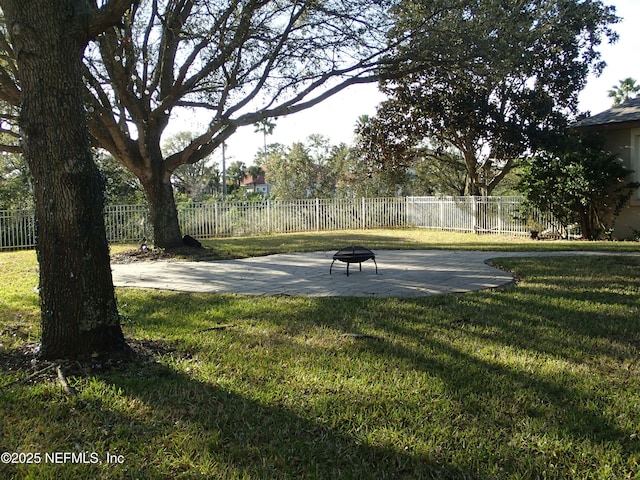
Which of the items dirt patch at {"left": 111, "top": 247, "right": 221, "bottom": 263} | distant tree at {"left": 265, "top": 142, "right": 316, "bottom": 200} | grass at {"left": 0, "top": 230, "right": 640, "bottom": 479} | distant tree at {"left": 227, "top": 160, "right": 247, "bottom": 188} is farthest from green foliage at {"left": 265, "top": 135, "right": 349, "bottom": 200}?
distant tree at {"left": 227, "top": 160, "right": 247, "bottom": 188}

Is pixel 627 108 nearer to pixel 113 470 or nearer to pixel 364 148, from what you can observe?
pixel 364 148

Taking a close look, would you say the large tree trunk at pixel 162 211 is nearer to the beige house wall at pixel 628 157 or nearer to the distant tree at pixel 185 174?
the beige house wall at pixel 628 157

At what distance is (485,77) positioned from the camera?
10820 millimetres

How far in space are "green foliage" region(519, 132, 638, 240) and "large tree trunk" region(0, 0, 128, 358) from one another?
1428 cm

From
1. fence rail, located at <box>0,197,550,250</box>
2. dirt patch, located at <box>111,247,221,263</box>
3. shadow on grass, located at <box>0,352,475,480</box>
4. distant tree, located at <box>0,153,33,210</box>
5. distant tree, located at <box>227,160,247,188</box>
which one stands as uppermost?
distant tree, located at <box>227,160,247,188</box>

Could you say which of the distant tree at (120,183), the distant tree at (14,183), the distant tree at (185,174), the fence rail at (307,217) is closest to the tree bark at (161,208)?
the fence rail at (307,217)

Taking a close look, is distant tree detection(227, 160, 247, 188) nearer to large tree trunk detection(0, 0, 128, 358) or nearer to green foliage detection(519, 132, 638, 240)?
green foliage detection(519, 132, 638, 240)

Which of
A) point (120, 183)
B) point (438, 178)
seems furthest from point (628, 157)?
point (120, 183)

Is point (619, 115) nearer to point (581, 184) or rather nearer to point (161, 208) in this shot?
point (581, 184)

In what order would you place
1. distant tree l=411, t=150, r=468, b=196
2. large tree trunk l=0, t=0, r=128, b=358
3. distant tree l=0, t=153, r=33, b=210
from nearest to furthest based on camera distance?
large tree trunk l=0, t=0, r=128, b=358 → distant tree l=0, t=153, r=33, b=210 → distant tree l=411, t=150, r=468, b=196

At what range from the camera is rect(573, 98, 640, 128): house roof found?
14.0 m

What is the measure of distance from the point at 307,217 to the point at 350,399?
18.2 meters

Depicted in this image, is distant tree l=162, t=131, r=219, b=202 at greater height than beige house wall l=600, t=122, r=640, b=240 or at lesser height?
greater

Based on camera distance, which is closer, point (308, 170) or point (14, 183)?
point (14, 183)
